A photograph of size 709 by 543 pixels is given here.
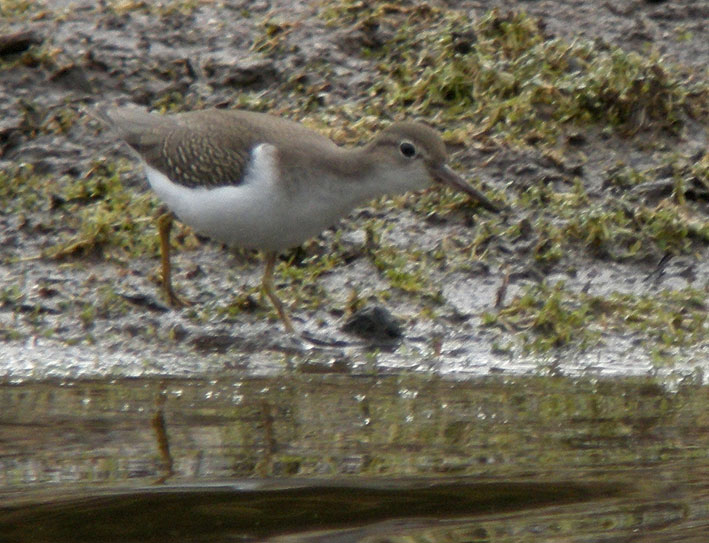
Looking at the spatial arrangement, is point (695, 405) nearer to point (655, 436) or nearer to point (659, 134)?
point (655, 436)

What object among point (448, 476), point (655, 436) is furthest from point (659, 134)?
point (448, 476)

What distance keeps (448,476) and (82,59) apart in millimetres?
5058

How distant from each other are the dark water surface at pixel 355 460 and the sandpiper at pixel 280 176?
2.61ft

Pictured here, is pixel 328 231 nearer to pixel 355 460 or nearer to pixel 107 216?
pixel 107 216

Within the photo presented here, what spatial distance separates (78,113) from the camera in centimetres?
862

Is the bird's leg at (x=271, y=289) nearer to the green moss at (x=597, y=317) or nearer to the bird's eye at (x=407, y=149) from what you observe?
the bird's eye at (x=407, y=149)

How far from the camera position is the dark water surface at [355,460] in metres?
4.39

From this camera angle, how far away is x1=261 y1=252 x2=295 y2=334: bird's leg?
23.0 ft

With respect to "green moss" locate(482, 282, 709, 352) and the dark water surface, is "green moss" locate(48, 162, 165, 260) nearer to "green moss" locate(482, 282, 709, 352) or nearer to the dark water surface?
the dark water surface

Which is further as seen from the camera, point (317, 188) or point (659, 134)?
point (659, 134)

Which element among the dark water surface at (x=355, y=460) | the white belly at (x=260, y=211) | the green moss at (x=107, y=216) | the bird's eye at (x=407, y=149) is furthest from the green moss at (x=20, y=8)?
the dark water surface at (x=355, y=460)

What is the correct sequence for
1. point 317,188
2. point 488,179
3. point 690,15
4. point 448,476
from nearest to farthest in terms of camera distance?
point 448,476 < point 317,188 < point 488,179 < point 690,15

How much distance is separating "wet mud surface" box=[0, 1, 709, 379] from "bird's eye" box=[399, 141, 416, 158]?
868mm

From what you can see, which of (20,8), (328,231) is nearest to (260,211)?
(328,231)
